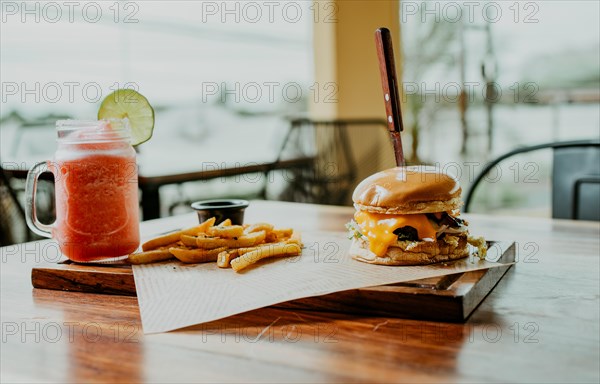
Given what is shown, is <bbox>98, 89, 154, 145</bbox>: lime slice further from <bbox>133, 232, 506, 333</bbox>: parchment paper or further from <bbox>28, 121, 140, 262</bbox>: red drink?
<bbox>133, 232, 506, 333</bbox>: parchment paper

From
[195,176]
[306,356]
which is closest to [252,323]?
[306,356]

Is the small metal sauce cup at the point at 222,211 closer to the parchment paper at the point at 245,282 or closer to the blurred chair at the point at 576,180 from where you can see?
the parchment paper at the point at 245,282

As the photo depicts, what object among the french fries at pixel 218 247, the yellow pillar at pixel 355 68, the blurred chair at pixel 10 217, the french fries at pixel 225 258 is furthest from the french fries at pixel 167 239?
the yellow pillar at pixel 355 68

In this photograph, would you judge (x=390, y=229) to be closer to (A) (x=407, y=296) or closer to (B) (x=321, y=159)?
(A) (x=407, y=296)

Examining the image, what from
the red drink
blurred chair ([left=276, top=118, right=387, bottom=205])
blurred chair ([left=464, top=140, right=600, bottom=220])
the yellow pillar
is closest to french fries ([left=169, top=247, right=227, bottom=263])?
the red drink

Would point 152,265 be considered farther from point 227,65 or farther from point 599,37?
point 599,37

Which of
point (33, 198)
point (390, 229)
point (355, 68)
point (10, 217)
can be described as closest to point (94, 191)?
point (33, 198)
